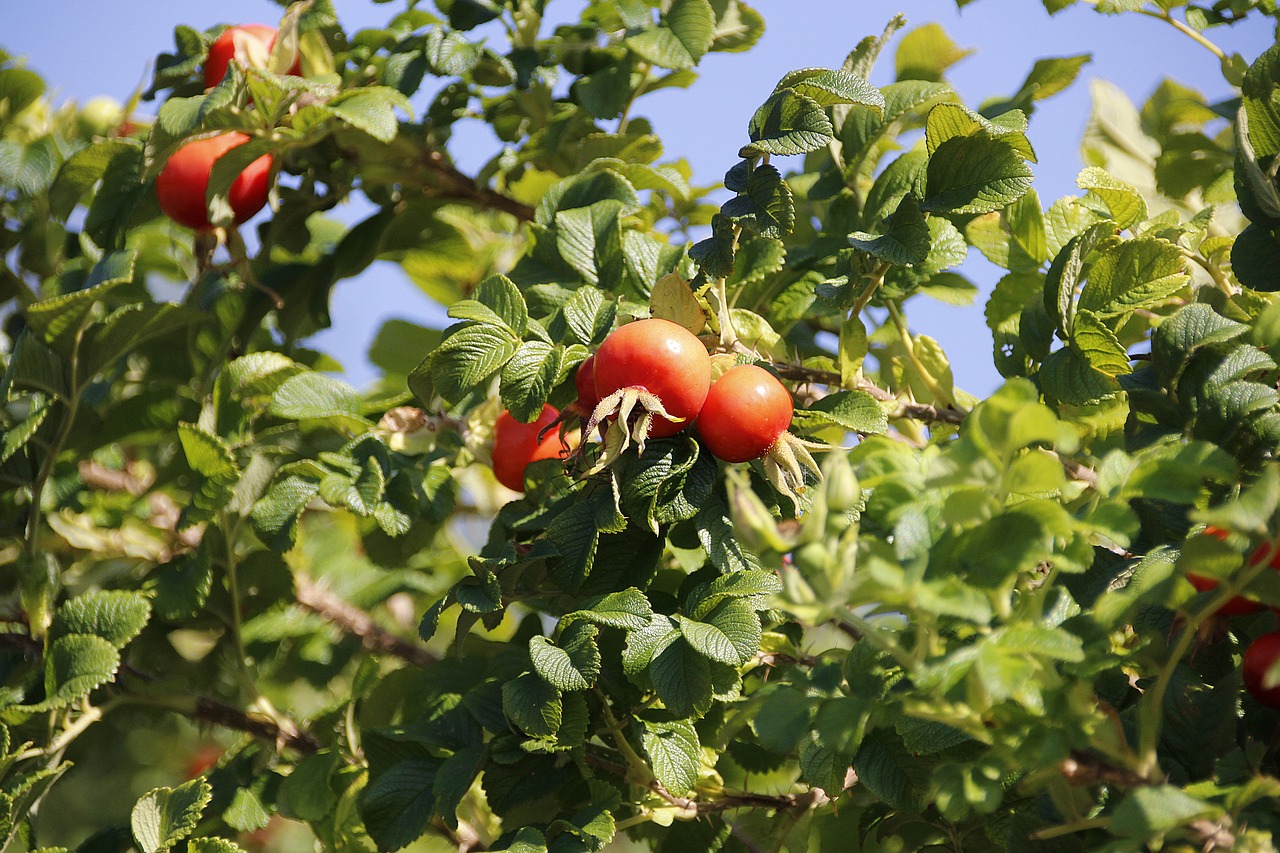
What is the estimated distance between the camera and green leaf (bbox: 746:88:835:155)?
0.90 metres

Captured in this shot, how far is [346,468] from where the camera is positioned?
3.80ft

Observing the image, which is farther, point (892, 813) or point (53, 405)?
point (53, 405)

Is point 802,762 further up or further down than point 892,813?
further up

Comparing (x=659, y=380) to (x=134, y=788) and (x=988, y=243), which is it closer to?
(x=988, y=243)

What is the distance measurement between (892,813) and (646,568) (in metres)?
0.32

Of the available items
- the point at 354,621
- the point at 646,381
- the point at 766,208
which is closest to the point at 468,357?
the point at 646,381

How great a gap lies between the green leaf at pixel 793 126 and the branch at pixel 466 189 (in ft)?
2.29

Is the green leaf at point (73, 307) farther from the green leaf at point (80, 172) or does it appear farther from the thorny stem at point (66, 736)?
the thorny stem at point (66, 736)

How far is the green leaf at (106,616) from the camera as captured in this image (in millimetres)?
1161

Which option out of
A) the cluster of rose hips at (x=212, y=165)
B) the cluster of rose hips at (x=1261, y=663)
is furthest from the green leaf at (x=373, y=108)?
the cluster of rose hips at (x=1261, y=663)

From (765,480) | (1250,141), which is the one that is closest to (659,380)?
(765,480)

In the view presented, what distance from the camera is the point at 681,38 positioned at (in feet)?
4.31

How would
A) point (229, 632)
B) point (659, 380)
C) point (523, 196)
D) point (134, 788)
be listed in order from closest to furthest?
point (659, 380), point (229, 632), point (523, 196), point (134, 788)

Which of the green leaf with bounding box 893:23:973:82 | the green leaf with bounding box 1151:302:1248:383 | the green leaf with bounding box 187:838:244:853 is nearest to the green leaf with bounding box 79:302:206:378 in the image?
the green leaf with bounding box 187:838:244:853
